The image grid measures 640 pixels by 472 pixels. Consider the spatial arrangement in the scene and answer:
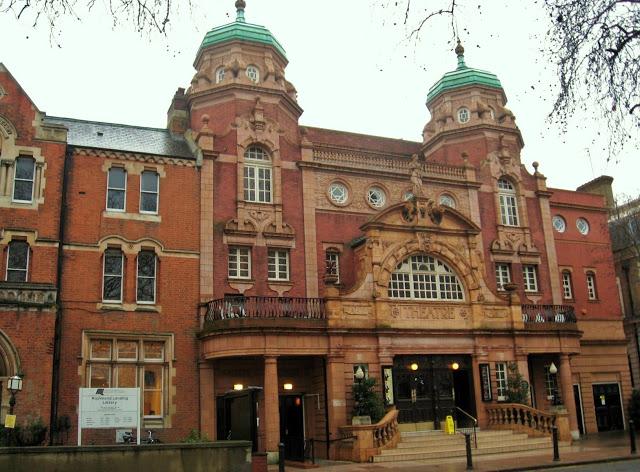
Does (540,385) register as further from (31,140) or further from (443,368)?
(31,140)

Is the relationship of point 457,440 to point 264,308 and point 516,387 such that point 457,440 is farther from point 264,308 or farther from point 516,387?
point 264,308

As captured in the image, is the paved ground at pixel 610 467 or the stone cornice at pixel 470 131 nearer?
the paved ground at pixel 610 467

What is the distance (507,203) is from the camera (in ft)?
118

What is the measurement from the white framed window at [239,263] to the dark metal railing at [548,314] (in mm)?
13076

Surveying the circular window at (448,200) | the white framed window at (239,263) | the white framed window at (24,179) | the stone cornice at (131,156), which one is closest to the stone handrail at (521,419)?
the circular window at (448,200)

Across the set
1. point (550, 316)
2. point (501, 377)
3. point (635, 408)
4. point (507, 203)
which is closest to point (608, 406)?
point (635, 408)

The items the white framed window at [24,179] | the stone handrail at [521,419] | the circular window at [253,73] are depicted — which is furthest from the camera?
Answer: the circular window at [253,73]

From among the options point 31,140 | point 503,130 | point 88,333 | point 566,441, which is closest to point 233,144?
point 31,140

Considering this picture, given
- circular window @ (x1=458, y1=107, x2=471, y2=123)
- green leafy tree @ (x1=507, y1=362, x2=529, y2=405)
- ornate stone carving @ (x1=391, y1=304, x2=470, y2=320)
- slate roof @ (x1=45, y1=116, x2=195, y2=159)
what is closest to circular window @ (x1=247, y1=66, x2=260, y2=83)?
slate roof @ (x1=45, y1=116, x2=195, y2=159)

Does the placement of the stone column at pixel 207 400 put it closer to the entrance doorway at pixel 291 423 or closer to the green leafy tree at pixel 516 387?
the entrance doorway at pixel 291 423

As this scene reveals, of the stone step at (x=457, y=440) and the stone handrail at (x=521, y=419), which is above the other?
the stone handrail at (x=521, y=419)

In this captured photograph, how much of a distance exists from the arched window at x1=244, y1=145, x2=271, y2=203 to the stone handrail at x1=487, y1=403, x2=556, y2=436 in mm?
13224

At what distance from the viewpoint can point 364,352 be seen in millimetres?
27359

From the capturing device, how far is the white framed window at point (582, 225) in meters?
38.9
